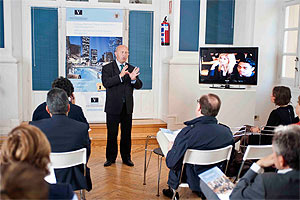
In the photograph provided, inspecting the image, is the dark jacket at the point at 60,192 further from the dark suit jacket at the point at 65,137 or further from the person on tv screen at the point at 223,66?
the person on tv screen at the point at 223,66

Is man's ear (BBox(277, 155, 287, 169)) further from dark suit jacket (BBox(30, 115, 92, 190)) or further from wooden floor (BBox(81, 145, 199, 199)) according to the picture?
wooden floor (BBox(81, 145, 199, 199))

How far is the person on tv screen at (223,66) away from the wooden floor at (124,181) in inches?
67.7

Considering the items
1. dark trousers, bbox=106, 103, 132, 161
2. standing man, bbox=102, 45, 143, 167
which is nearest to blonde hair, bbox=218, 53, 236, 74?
standing man, bbox=102, 45, 143, 167

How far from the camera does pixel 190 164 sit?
10.6ft

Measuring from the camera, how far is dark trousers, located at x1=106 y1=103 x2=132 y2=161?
5105 millimetres

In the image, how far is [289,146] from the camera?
196 cm

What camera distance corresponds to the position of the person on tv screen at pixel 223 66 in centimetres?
588

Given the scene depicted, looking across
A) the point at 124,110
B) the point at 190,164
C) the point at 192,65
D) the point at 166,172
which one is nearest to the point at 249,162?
the point at 190,164

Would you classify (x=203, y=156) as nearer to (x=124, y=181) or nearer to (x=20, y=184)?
(x=124, y=181)

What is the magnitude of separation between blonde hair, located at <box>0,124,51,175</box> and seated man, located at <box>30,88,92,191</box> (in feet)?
4.04

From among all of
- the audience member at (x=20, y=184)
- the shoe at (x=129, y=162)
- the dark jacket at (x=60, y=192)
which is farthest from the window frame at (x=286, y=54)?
the audience member at (x=20, y=184)

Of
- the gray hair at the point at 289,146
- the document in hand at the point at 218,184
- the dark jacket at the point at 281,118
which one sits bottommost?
the document in hand at the point at 218,184

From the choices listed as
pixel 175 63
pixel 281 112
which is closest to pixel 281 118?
pixel 281 112

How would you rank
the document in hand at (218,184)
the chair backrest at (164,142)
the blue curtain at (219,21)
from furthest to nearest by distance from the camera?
1. the blue curtain at (219,21)
2. the chair backrest at (164,142)
3. the document in hand at (218,184)
